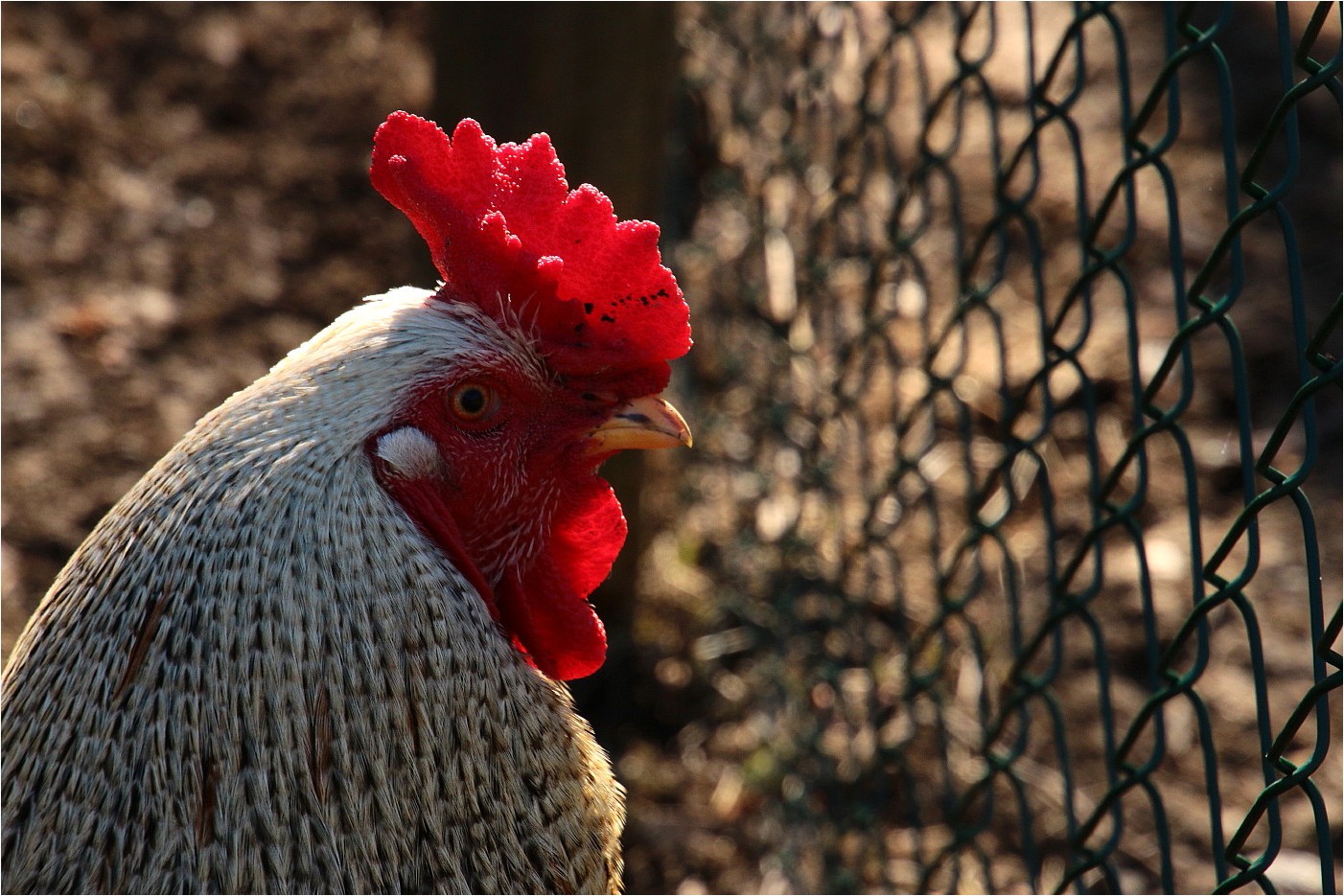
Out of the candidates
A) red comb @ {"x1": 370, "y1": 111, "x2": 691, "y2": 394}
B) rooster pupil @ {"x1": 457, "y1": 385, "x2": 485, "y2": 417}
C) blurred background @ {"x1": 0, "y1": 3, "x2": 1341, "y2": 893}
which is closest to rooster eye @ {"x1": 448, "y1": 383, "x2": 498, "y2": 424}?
rooster pupil @ {"x1": 457, "y1": 385, "x2": 485, "y2": 417}

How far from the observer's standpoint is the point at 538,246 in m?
2.00

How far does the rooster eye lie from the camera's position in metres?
1.87

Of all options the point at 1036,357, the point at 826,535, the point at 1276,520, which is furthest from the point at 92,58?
the point at 1276,520

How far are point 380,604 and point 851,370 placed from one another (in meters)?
3.09

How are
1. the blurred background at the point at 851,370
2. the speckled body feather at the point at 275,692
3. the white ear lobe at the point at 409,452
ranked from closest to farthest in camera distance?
the speckled body feather at the point at 275,692 → the white ear lobe at the point at 409,452 → the blurred background at the point at 851,370

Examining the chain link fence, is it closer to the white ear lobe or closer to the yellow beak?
the yellow beak

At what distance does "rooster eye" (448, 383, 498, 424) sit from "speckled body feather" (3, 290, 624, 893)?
0.24 feet

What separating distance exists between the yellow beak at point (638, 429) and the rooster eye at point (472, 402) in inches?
7.9

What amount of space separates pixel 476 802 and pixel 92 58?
209 inches

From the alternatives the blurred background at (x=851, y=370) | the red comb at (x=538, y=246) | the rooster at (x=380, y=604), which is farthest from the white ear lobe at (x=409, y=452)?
the blurred background at (x=851, y=370)

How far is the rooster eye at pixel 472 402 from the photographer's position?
1.87 metres

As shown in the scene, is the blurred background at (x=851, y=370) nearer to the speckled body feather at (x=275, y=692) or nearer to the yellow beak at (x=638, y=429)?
the yellow beak at (x=638, y=429)

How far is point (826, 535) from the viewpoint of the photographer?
4234mm

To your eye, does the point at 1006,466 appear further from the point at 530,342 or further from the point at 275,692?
the point at 275,692
